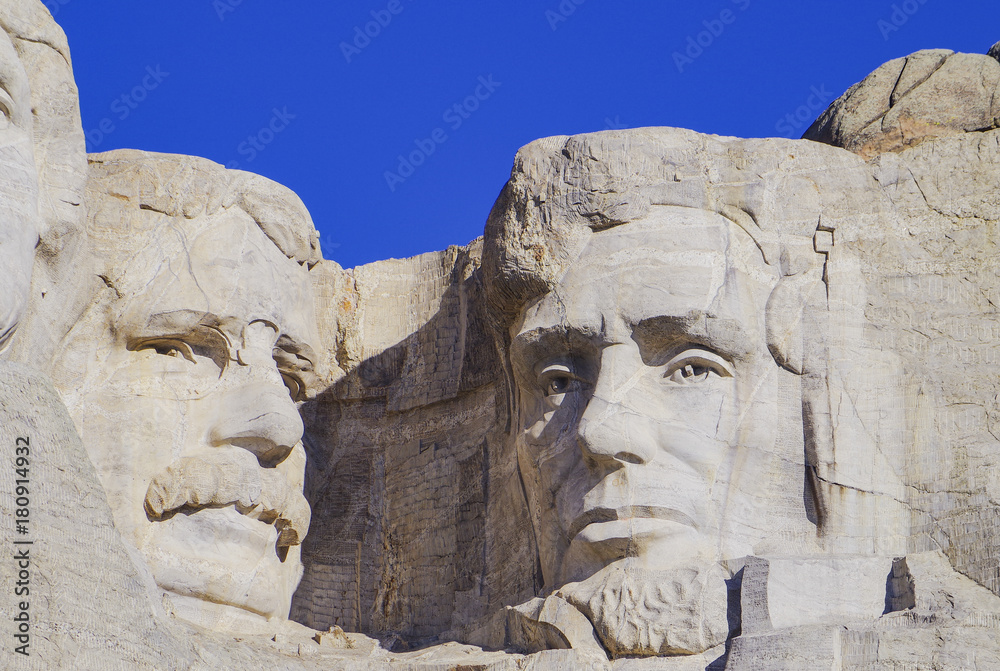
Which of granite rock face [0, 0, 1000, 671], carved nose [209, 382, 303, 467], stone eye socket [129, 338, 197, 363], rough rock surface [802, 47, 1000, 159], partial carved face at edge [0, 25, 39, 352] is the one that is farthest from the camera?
rough rock surface [802, 47, 1000, 159]

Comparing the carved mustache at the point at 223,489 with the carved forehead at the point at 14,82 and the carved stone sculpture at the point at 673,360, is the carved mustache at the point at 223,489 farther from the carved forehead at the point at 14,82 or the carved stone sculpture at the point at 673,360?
the carved forehead at the point at 14,82

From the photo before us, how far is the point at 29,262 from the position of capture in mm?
8234

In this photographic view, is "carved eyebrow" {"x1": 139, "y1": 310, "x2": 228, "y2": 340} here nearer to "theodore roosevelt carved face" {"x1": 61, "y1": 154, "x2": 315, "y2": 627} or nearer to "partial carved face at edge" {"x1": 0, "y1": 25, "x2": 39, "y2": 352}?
"theodore roosevelt carved face" {"x1": 61, "y1": 154, "x2": 315, "y2": 627}

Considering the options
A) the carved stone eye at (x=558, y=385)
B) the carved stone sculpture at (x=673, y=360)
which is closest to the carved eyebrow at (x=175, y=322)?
the carved stone sculpture at (x=673, y=360)

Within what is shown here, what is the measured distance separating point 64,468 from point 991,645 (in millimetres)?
3840

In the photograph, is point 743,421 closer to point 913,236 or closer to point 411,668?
point 913,236

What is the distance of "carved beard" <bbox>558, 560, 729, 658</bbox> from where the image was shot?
26.7 feet

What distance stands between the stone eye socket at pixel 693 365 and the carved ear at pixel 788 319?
0.27 meters

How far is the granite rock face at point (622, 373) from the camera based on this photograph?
8336 mm

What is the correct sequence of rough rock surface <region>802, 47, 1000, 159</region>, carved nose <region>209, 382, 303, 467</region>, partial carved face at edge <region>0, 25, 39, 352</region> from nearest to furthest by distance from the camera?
partial carved face at edge <region>0, 25, 39, 352</region> → carved nose <region>209, 382, 303, 467</region> → rough rock surface <region>802, 47, 1000, 159</region>

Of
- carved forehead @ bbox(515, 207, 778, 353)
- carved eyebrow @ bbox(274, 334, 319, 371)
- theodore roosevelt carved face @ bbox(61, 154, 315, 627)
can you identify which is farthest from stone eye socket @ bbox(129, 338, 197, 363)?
carved forehead @ bbox(515, 207, 778, 353)

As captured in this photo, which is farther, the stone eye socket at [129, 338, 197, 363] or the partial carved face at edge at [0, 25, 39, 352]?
the stone eye socket at [129, 338, 197, 363]

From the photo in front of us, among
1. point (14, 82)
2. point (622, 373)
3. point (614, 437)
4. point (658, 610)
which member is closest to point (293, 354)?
point (622, 373)

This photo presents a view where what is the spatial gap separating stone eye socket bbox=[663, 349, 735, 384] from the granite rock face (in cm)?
1
